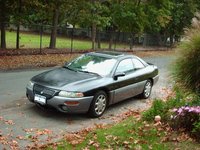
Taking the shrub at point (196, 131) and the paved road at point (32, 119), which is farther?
the paved road at point (32, 119)

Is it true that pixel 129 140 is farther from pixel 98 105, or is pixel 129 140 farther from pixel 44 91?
pixel 44 91

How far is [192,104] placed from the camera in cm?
704

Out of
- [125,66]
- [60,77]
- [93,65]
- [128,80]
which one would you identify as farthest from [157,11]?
[60,77]

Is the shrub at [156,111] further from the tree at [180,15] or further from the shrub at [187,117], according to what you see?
the tree at [180,15]

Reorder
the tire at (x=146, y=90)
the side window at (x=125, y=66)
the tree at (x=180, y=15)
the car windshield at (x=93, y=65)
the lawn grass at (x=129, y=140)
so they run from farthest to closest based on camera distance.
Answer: the tree at (x=180, y=15) < the tire at (x=146, y=90) < the side window at (x=125, y=66) < the car windshield at (x=93, y=65) < the lawn grass at (x=129, y=140)

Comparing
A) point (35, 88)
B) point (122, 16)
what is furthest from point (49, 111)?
point (122, 16)

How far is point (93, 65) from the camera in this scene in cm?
963

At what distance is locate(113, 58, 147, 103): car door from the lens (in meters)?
9.53

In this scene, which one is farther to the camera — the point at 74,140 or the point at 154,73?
the point at 154,73

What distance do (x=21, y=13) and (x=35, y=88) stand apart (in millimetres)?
13862

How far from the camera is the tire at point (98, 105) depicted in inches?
337

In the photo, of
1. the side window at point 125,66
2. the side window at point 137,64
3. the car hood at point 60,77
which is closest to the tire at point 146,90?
the side window at point 137,64

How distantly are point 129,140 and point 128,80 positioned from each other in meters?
3.78

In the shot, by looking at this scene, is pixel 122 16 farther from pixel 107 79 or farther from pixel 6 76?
pixel 107 79
